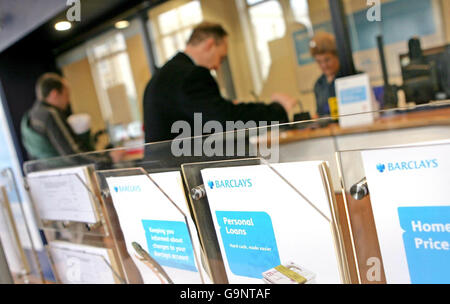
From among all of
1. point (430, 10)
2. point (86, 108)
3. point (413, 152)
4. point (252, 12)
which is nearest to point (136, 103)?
point (86, 108)

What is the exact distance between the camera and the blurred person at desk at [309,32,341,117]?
291cm

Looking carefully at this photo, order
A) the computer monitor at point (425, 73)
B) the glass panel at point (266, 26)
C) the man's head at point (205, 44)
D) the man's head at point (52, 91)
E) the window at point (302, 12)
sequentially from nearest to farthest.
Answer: the man's head at point (205, 44), the computer monitor at point (425, 73), the man's head at point (52, 91), the window at point (302, 12), the glass panel at point (266, 26)

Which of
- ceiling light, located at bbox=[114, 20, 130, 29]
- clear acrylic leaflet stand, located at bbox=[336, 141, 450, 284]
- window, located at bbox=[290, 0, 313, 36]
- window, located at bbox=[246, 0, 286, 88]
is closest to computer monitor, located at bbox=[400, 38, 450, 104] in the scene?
window, located at bbox=[290, 0, 313, 36]

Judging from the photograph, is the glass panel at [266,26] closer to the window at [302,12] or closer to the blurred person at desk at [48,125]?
the window at [302,12]

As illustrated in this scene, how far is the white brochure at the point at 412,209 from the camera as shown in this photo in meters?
0.53

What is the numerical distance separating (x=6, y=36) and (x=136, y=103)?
2583 mm

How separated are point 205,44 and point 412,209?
4.80 ft

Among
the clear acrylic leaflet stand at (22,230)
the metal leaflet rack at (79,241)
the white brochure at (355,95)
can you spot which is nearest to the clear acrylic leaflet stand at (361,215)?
the metal leaflet rack at (79,241)

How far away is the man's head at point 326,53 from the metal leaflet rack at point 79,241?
7.36 feet

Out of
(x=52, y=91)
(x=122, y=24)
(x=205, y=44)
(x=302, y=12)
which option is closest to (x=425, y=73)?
(x=302, y=12)

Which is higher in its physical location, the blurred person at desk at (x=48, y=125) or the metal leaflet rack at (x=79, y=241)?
the blurred person at desk at (x=48, y=125)

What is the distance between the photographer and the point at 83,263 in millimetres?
1222

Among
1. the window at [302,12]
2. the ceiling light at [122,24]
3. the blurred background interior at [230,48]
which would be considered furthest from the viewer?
the ceiling light at [122,24]

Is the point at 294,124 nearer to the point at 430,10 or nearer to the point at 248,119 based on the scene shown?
the point at 248,119
